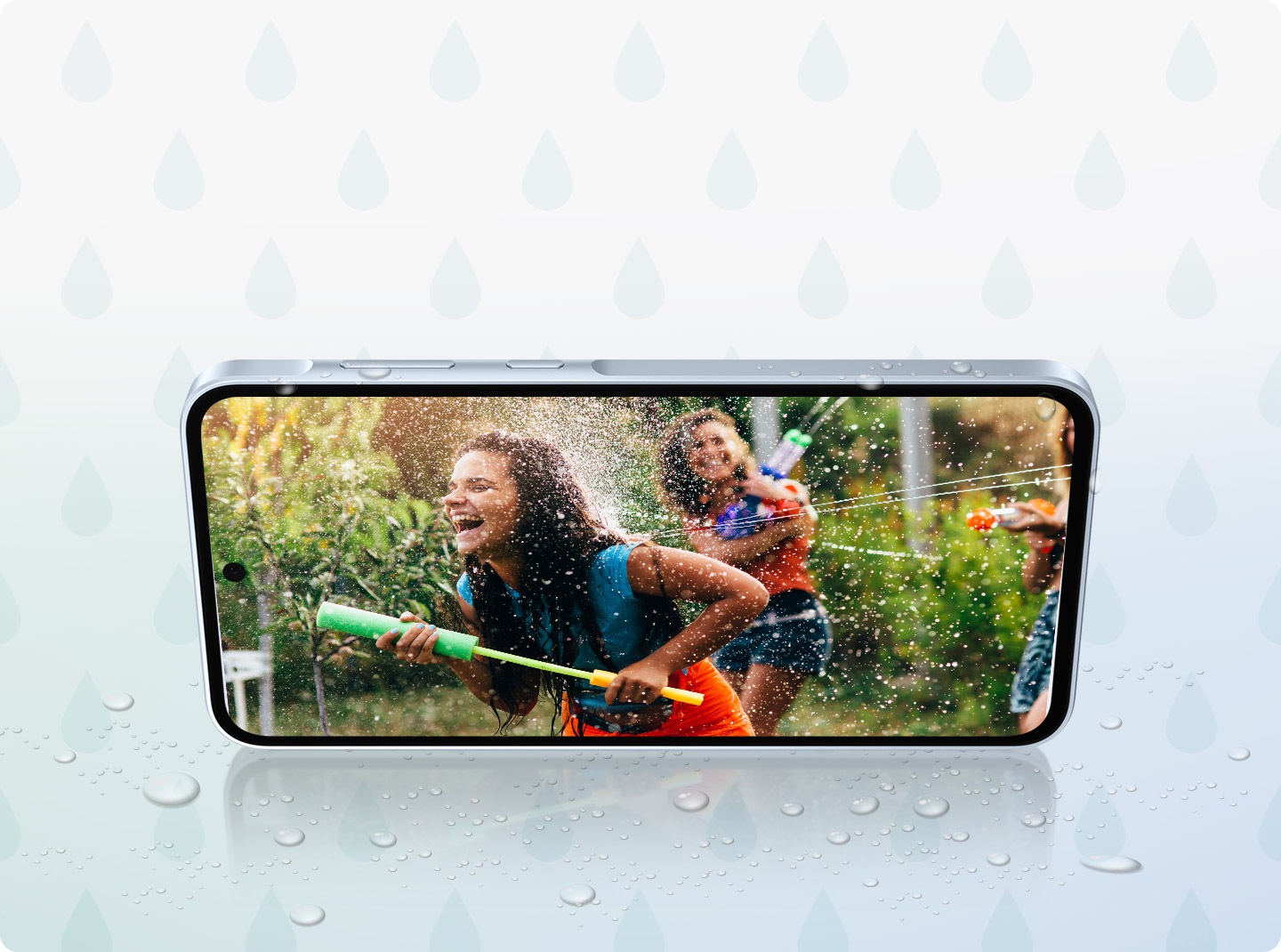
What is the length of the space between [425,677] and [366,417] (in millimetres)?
206

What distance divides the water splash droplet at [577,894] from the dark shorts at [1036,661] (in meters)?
0.35

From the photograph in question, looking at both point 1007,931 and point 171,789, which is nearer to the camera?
point 1007,931

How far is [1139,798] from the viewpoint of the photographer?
0.96 meters

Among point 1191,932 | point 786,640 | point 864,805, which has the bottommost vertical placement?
point 1191,932

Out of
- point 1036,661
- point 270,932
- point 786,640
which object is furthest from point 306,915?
point 1036,661

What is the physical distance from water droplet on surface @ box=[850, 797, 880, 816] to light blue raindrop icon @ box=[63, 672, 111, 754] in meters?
0.59

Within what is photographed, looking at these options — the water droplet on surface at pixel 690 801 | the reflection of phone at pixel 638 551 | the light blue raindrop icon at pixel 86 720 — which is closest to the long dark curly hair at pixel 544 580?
the reflection of phone at pixel 638 551

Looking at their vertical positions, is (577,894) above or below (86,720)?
below

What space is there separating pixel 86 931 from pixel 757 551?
1.75ft

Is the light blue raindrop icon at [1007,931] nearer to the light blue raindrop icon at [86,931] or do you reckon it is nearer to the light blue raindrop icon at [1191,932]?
→ the light blue raindrop icon at [1191,932]

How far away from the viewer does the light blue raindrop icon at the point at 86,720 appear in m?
1.01

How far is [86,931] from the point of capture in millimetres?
868

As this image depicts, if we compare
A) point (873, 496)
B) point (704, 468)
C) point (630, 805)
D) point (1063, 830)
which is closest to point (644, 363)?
point (704, 468)

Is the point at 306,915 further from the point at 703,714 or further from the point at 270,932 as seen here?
the point at 703,714
